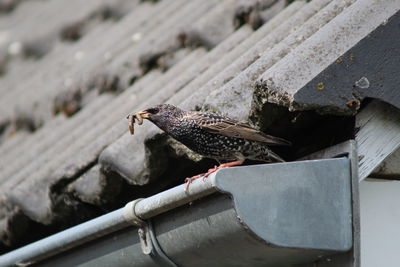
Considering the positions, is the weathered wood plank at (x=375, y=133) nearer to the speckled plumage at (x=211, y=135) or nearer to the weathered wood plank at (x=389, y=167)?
the weathered wood plank at (x=389, y=167)

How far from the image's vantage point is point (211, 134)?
11.8ft

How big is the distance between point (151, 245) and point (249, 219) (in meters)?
0.62

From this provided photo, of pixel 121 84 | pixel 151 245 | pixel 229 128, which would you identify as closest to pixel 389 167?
pixel 229 128

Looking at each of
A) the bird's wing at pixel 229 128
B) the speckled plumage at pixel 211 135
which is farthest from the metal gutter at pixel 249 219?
the speckled plumage at pixel 211 135

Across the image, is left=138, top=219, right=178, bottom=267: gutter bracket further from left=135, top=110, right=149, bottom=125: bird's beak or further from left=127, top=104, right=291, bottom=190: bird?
left=135, top=110, right=149, bottom=125: bird's beak

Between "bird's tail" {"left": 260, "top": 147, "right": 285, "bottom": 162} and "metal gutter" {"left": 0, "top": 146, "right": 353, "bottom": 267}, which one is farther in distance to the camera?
"bird's tail" {"left": 260, "top": 147, "right": 285, "bottom": 162}

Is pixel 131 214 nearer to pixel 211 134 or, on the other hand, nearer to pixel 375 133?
pixel 211 134

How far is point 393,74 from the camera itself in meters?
2.98

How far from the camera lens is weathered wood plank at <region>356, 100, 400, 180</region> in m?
3.11

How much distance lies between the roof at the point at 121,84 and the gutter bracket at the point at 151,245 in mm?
322

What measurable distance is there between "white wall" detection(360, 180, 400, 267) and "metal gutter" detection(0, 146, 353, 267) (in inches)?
11.7

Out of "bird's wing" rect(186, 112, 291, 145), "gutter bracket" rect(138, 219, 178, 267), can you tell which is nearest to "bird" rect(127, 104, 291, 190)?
"bird's wing" rect(186, 112, 291, 145)

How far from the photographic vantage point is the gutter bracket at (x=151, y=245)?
3.22 metres

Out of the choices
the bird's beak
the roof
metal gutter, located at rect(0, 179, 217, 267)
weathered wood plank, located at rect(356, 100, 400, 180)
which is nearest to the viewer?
metal gutter, located at rect(0, 179, 217, 267)
